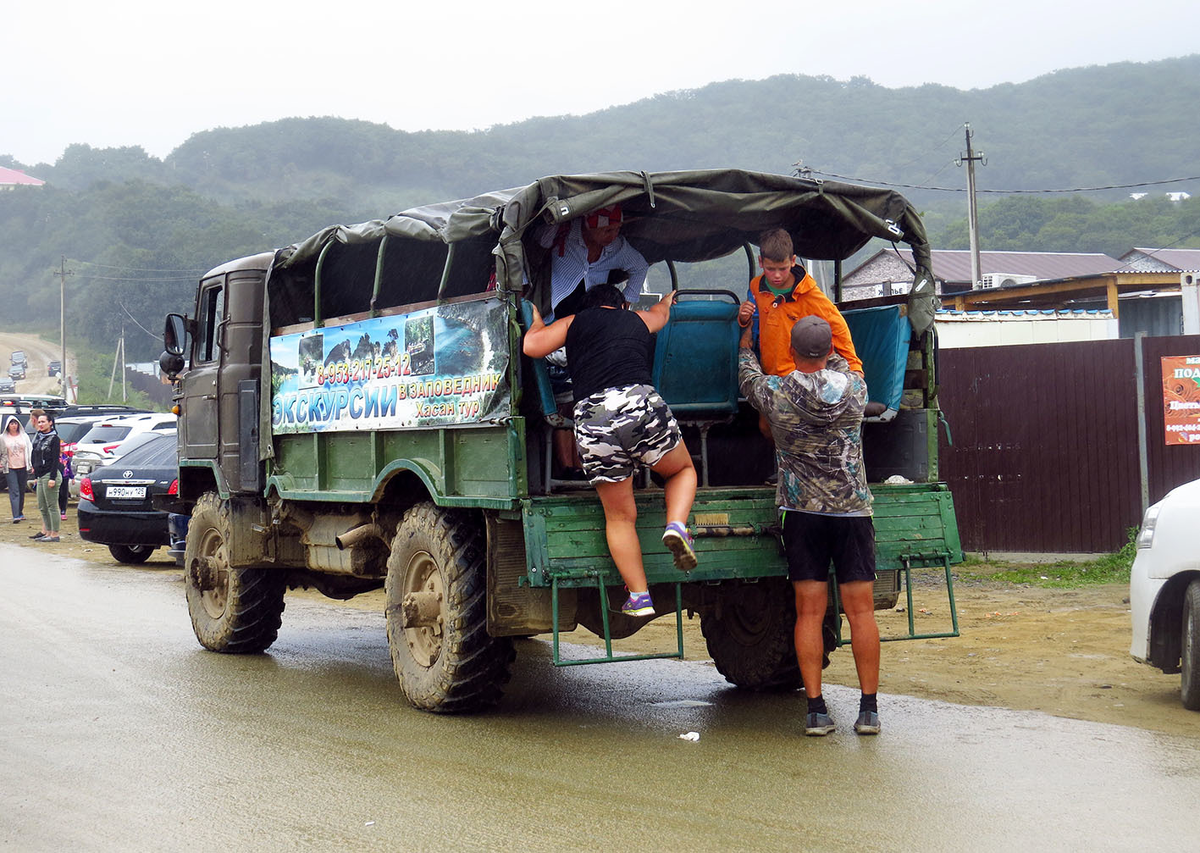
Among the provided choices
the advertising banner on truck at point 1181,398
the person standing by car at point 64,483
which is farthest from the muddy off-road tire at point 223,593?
the person standing by car at point 64,483

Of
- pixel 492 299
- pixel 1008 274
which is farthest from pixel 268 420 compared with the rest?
pixel 1008 274

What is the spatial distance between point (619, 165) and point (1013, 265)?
67.5 m

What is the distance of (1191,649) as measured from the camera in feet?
23.0

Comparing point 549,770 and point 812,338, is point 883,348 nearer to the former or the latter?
point 812,338

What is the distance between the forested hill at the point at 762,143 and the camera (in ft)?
351

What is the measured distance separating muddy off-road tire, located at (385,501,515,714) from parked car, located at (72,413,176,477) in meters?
13.5

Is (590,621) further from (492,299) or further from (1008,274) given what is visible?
(1008,274)

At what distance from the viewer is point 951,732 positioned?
22.1ft

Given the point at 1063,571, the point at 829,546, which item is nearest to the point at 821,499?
the point at 829,546

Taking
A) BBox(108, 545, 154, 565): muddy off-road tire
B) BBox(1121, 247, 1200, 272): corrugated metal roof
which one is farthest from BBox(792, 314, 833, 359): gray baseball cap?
BBox(1121, 247, 1200, 272): corrugated metal roof

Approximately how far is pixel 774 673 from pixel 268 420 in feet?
12.4

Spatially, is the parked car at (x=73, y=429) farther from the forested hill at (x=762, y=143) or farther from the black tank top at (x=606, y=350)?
the forested hill at (x=762, y=143)

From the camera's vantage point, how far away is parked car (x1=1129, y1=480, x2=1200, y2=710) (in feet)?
23.1

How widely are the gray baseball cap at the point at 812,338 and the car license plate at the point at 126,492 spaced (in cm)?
1124
